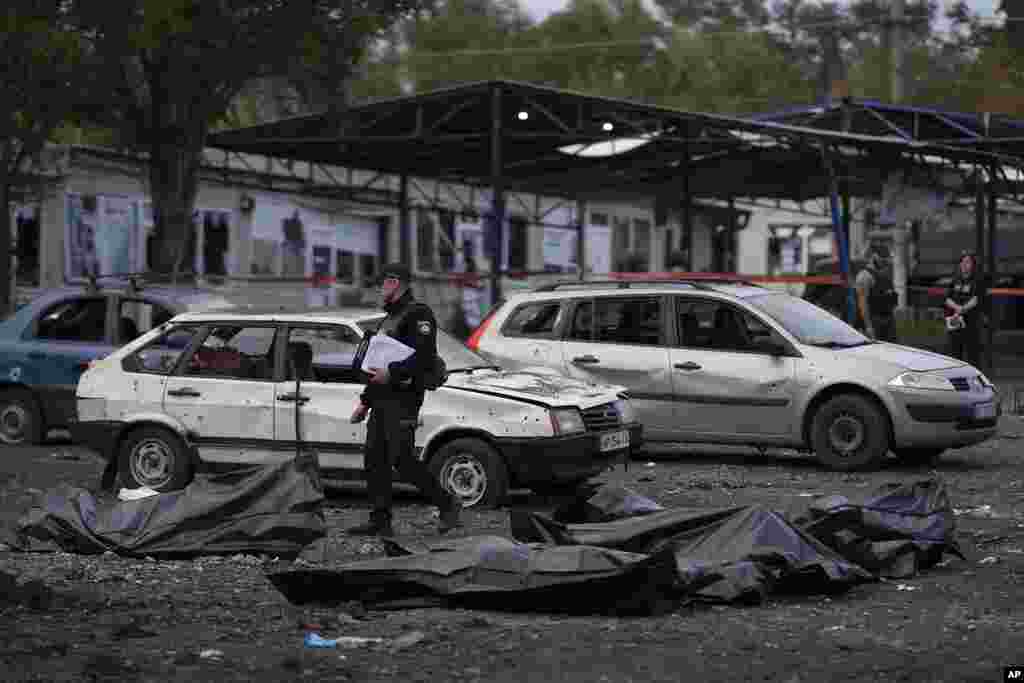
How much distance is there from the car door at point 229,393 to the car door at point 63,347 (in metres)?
3.71

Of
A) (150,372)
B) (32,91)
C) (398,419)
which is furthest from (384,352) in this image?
(32,91)

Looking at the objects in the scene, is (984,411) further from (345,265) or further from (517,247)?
(517,247)

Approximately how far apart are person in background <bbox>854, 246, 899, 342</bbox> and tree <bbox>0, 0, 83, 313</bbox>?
399 inches

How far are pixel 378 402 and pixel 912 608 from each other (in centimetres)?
379

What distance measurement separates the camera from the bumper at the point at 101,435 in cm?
1291

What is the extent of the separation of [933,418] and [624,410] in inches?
115

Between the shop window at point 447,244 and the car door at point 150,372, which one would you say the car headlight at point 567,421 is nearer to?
the car door at point 150,372

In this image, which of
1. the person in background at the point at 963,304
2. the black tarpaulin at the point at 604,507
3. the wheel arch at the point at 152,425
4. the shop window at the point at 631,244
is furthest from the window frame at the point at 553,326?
the shop window at the point at 631,244

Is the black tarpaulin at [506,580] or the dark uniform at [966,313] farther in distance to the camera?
the dark uniform at [966,313]

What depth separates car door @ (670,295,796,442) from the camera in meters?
14.6

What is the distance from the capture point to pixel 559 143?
98.5ft

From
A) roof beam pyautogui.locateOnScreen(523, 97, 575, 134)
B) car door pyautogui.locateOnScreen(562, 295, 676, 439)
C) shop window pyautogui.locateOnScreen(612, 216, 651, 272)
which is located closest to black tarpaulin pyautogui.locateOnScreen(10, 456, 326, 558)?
car door pyautogui.locateOnScreen(562, 295, 676, 439)

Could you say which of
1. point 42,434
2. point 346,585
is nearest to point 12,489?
point 42,434

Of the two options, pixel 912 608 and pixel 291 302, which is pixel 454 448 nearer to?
pixel 912 608
